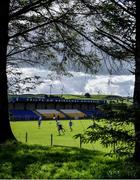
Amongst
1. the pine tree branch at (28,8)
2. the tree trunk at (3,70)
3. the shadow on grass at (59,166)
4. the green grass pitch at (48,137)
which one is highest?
the pine tree branch at (28,8)

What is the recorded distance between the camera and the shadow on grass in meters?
7.93

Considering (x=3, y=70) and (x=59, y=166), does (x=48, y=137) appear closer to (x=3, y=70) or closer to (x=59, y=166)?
(x=3, y=70)

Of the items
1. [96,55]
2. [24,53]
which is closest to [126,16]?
[96,55]

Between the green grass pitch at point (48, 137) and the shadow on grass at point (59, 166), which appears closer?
the shadow on grass at point (59, 166)

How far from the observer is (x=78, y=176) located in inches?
310

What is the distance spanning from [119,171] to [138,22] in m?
3.39

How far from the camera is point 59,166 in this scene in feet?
29.3

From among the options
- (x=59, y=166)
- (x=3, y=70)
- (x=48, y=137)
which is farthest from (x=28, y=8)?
(x=48, y=137)

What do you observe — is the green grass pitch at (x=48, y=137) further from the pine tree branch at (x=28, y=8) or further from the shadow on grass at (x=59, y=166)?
the shadow on grass at (x=59, y=166)

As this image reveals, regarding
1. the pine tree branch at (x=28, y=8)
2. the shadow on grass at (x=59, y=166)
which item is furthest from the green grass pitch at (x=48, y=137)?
the shadow on grass at (x=59, y=166)

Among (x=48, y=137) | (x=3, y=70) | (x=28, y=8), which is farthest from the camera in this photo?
(x=48, y=137)

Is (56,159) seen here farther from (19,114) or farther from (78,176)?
(19,114)

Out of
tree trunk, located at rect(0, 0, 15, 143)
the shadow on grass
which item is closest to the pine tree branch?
tree trunk, located at rect(0, 0, 15, 143)

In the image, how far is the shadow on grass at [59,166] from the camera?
7930mm
